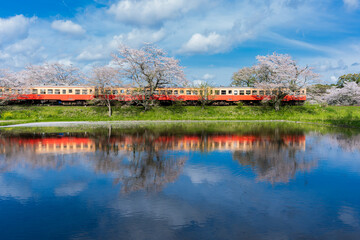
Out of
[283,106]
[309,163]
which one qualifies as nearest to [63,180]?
[309,163]

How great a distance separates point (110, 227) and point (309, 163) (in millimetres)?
7391

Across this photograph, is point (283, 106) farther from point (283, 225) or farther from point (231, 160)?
point (283, 225)

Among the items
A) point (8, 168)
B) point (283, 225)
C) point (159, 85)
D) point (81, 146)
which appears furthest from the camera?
point (159, 85)

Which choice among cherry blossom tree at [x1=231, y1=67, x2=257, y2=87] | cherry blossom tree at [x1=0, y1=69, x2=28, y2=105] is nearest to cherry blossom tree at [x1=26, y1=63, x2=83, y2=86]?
cherry blossom tree at [x1=0, y1=69, x2=28, y2=105]

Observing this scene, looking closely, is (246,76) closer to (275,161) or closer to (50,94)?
(50,94)

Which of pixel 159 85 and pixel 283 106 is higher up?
pixel 159 85

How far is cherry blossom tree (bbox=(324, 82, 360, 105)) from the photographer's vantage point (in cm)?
5609

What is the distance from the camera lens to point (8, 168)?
9.10m

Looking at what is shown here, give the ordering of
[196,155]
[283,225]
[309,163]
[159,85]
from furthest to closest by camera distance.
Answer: [159,85] → [196,155] → [309,163] → [283,225]

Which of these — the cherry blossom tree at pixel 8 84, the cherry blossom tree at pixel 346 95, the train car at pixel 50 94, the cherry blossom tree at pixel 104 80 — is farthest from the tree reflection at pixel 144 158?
the cherry blossom tree at pixel 346 95

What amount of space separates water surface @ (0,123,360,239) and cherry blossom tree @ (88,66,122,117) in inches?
1258

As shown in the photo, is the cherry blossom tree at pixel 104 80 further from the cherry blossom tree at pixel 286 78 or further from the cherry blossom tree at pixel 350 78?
the cherry blossom tree at pixel 350 78

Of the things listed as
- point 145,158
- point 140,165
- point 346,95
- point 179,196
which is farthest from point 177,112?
point 346,95

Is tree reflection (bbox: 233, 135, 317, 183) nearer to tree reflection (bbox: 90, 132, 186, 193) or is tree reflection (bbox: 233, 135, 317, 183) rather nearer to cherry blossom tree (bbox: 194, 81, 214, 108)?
tree reflection (bbox: 90, 132, 186, 193)
